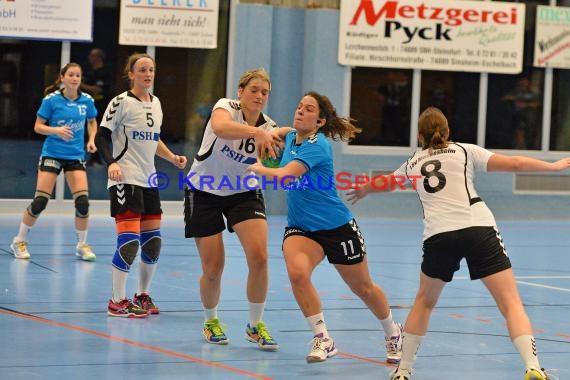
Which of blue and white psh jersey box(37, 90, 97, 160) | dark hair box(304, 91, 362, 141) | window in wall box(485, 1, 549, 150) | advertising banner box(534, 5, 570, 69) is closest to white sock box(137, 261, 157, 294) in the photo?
dark hair box(304, 91, 362, 141)

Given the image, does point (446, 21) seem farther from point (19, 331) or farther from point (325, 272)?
point (19, 331)

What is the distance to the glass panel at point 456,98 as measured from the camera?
1811cm

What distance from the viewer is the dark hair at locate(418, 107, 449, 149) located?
6398 millimetres

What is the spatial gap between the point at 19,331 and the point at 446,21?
11.8 meters

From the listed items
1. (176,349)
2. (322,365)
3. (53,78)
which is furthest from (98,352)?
(53,78)

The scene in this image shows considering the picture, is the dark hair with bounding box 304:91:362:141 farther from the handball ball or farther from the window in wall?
the window in wall

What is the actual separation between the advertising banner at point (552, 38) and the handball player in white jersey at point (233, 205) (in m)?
11.8

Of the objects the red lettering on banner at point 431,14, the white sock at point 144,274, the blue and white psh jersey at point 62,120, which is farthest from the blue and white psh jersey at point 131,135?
the red lettering on banner at point 431,14

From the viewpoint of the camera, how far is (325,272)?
37.3 feet

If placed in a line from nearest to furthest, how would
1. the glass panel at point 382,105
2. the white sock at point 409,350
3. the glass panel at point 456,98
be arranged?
the white sock at point 409,350 → the glass panel at point 382,105 → the glass panel at point 456,98

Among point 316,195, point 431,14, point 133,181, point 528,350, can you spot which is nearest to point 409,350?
point 528,350

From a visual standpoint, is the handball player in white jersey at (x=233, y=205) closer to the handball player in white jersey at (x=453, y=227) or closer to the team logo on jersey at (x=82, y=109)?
the handball player in white jersey at (x=453, y=227)

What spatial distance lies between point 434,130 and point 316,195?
98 centimetres

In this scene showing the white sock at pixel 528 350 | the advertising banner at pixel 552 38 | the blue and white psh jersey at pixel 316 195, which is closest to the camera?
the white sock at pixel 528 350
